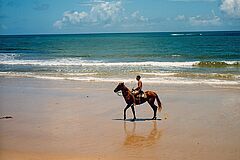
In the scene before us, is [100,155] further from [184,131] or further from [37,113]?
[37,113]

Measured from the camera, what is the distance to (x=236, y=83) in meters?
19.5

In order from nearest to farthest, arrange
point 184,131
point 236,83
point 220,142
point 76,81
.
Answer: point 220,142, point 184,131, point 236,83, point 76,81

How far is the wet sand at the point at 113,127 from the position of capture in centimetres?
847

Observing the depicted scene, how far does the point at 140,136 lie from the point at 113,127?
1.12 metres

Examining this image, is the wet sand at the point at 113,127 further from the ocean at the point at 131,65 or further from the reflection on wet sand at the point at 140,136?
the ocean at the point at 131,65

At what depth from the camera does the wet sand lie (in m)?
8.47

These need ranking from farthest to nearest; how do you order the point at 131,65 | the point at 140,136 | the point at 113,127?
the point at 131,65, the point at 113,127, the point at 140,136

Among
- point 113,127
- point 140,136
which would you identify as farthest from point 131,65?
point 140,136

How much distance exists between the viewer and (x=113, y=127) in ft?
35.0

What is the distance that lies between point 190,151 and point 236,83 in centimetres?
1188

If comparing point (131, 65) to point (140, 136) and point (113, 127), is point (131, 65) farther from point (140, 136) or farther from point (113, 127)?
point (140, 136)

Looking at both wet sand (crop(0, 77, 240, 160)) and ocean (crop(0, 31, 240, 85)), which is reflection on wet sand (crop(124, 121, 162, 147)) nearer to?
wet sand (crop(0, 77, 240, 160))

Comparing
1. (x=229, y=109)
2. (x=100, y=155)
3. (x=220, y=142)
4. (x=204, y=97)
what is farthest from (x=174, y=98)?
(x=100, y=155)

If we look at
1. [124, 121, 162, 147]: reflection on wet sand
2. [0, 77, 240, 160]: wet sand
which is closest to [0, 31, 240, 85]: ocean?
[0, 77, 240, 160]: wet sand
